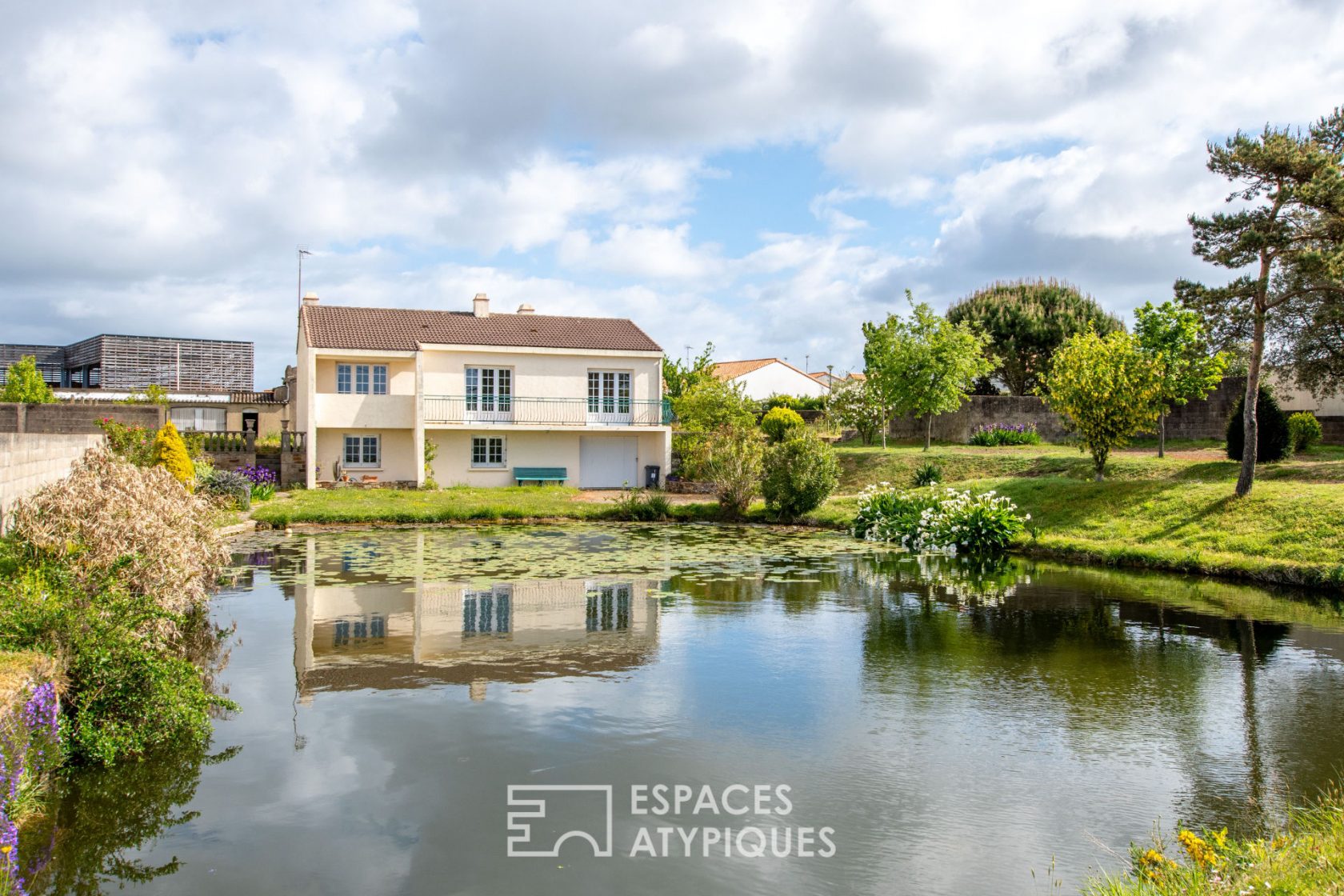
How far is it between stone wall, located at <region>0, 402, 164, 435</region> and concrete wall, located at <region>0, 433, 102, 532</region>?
356 inches

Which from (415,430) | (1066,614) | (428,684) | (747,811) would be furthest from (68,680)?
(415,430)

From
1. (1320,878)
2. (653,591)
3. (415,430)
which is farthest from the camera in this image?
(415,430)

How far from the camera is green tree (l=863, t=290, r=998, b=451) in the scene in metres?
32.4

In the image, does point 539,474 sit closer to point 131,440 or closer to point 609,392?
point 609,392

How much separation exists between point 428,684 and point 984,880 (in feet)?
18.3

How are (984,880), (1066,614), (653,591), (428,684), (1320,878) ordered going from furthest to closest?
(653,591) → (1066,614) → (428,684) → (984,880) → (1320,878)

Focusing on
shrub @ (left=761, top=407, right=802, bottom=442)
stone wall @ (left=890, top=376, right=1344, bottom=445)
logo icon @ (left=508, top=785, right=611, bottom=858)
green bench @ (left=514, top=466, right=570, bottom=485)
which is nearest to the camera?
logo icon @ (left=508, top=785, right=611, bottom=858)

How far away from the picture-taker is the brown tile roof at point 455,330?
32.1 metres

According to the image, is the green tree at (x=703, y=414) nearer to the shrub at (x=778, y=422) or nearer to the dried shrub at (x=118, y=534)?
the shrub at (x=778, y=422)

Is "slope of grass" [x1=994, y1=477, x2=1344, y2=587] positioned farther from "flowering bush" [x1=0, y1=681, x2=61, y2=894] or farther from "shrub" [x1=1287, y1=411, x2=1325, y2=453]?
"flowering bush" [x1=0, y1=681, x2=61, y2=894]

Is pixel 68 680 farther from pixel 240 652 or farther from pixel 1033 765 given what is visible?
pixel 1033 765

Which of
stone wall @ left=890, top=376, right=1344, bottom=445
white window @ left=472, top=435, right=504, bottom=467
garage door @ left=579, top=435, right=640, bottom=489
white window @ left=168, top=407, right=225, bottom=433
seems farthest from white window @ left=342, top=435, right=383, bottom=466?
stone wall @ left=890, top=376, right=1344, bottom=445

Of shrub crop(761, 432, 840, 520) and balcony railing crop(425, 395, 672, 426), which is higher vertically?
balcony railing crop(425, 395, 672, 426)

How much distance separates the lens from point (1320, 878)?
450 centimetres
